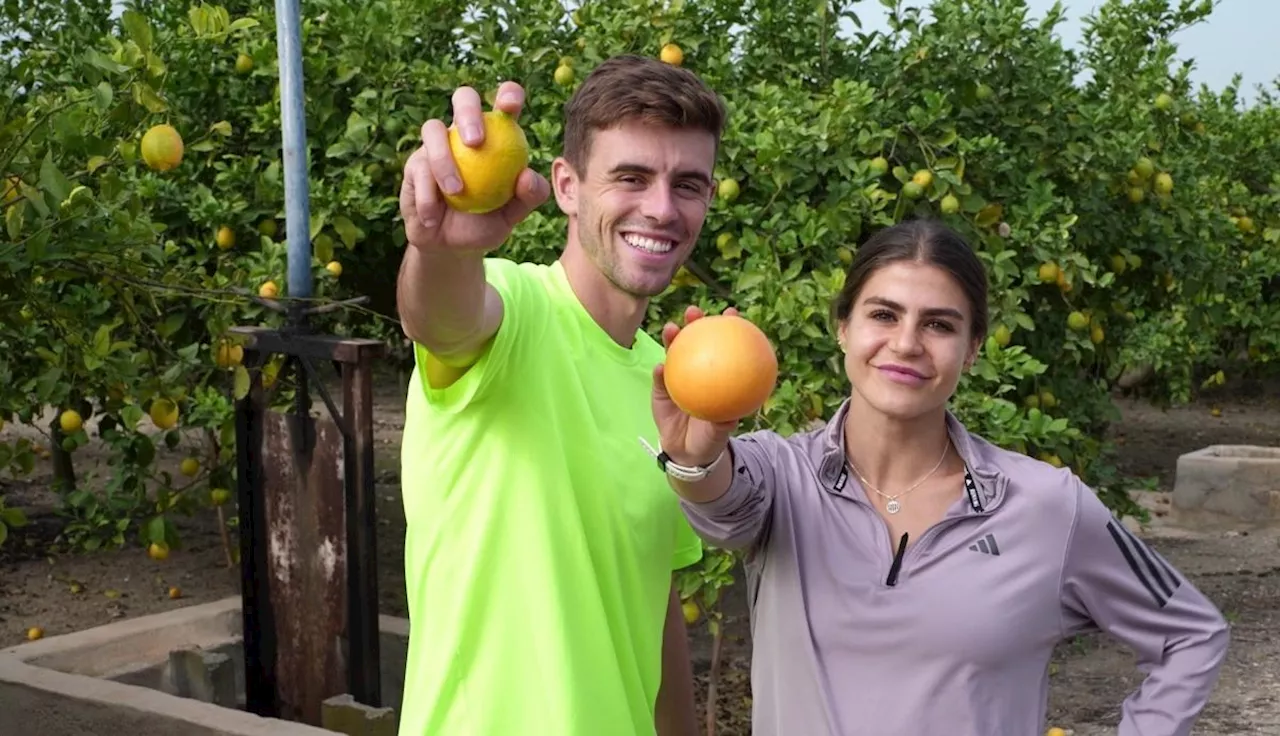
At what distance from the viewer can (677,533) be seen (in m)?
2.00

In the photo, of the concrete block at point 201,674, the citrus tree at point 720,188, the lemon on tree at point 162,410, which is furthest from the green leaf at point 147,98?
the concrete block at point 201,674

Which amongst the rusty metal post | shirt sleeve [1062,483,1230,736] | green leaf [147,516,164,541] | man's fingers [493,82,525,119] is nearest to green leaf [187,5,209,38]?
the rusty metal post

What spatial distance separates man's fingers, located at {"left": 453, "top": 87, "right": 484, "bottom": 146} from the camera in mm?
1495

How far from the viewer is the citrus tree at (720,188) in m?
3.99

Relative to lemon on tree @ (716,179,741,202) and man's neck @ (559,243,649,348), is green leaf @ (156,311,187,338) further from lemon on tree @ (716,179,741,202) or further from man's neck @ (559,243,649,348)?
man's neck @ (559,243,649,348)

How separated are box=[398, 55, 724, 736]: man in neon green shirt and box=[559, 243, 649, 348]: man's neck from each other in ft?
0.05

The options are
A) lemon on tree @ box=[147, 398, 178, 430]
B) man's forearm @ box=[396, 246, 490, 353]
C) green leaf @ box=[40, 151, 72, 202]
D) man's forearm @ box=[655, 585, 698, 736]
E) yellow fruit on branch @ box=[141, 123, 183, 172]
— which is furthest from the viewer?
lemon on tree @ box=[147, 398, 178, 430]

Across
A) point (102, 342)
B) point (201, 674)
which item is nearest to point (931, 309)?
point (102, 342)

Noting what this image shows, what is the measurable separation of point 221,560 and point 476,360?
5.75 meters

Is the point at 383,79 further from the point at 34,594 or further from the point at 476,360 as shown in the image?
the point at 476,360

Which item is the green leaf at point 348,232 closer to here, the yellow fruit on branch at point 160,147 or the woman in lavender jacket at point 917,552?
the yellow fruit on branch at point 160,147

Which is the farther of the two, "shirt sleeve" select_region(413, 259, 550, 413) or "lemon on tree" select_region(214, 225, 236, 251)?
"lemon on tree" select_region(214, 225, 236, 251)

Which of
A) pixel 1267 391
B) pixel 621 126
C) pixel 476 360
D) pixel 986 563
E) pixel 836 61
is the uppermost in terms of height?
pixel 836 61

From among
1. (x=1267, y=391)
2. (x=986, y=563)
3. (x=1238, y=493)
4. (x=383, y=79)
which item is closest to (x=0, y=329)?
(x=383, y=79)
